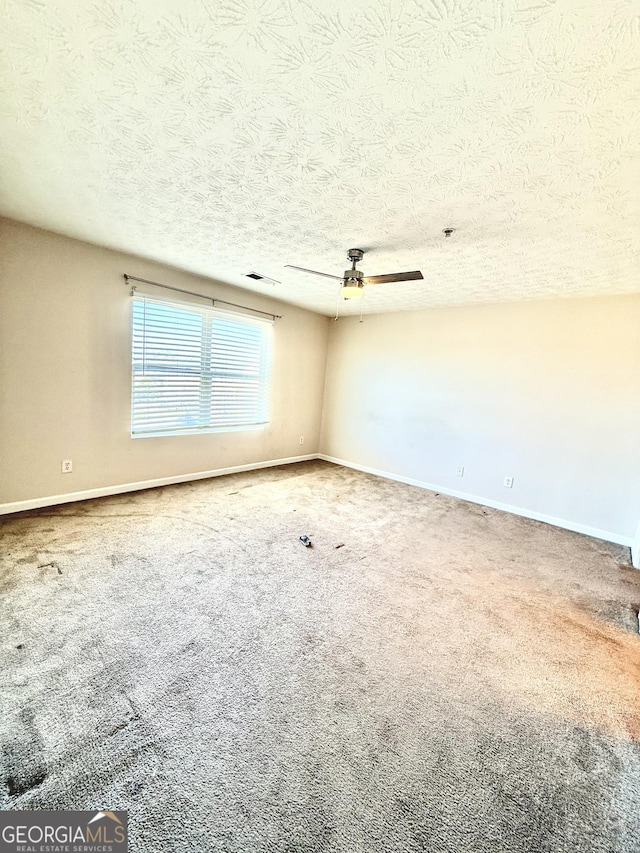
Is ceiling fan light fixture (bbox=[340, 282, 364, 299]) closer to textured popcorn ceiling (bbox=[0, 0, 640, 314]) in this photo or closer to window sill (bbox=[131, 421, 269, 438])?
textured popcorn ceiling (bbox=[0, 0, 640, 314])

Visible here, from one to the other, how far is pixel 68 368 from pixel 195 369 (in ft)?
4.01

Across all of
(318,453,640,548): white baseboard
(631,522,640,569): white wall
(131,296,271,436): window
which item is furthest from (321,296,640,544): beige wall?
(131,296,271,436): window

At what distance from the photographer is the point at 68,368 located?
10.2 feet

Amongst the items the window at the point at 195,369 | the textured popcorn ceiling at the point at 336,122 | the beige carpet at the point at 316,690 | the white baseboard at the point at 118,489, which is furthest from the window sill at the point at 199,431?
the textured popcorn ceiling at the point at 336,122

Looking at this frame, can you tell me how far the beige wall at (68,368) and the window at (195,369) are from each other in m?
0.14

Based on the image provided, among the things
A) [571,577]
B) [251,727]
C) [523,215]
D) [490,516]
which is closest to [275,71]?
[523,215]

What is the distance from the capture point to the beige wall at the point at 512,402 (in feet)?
11.1

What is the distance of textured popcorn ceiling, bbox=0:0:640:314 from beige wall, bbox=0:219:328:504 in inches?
19.7

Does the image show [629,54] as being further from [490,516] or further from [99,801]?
[490,516]

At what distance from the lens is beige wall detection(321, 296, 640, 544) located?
11.1 ft

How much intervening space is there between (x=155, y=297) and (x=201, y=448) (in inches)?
69.6

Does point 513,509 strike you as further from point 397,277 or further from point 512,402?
point 397,277

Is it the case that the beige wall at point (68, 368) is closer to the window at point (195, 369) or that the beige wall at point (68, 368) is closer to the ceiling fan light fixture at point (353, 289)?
the window at point (195, 369)

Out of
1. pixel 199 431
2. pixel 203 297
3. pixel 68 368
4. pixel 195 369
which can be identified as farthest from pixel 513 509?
pixel 68 368
